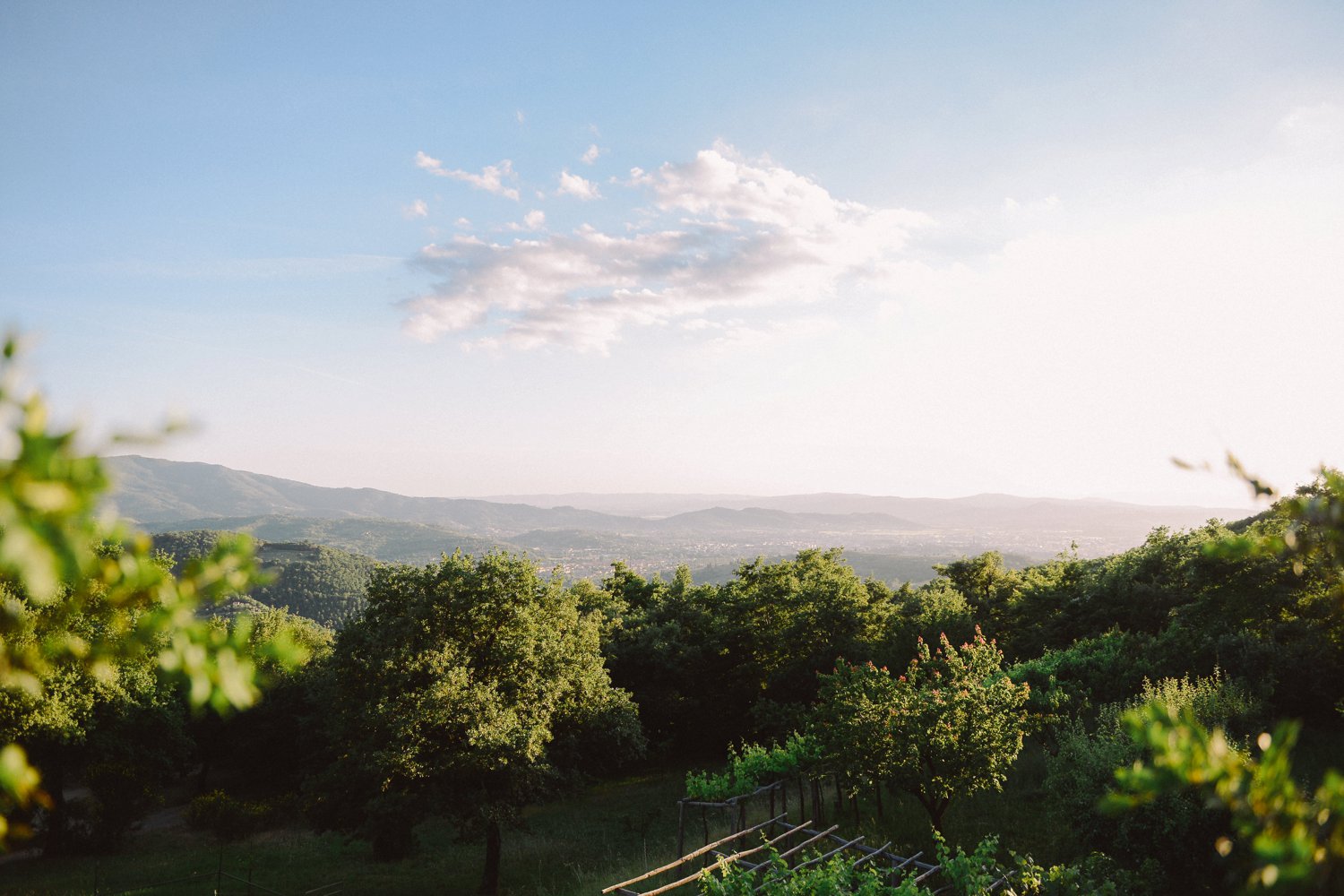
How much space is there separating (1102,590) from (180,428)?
137ft

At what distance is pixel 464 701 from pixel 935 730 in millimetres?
12429

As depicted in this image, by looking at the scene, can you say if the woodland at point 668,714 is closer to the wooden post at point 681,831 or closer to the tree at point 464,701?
the tree at point 464,701

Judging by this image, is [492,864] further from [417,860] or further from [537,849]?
[417,860]

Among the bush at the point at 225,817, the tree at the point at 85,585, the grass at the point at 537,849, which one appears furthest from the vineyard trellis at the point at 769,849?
the bush at the point at 225,817

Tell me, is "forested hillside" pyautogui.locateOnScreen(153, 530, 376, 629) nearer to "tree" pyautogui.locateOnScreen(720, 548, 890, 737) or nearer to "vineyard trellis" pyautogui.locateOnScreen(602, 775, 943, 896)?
"tree" pyautogui.locateOnScreen(720, 548, 890, 737)

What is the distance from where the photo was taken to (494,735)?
18.3 metres

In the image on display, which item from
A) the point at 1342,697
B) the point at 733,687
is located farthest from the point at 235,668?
the point at 733,687

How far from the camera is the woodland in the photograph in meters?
2.47

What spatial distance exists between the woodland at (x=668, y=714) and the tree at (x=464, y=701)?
0.11 m

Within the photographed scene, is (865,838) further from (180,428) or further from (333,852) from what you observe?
(333,852)

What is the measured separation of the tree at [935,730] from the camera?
14.0 m

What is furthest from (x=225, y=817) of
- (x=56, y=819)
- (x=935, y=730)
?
(x=935, y=730)

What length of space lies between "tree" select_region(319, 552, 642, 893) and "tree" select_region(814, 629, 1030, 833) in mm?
9098

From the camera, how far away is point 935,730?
45.9ft
